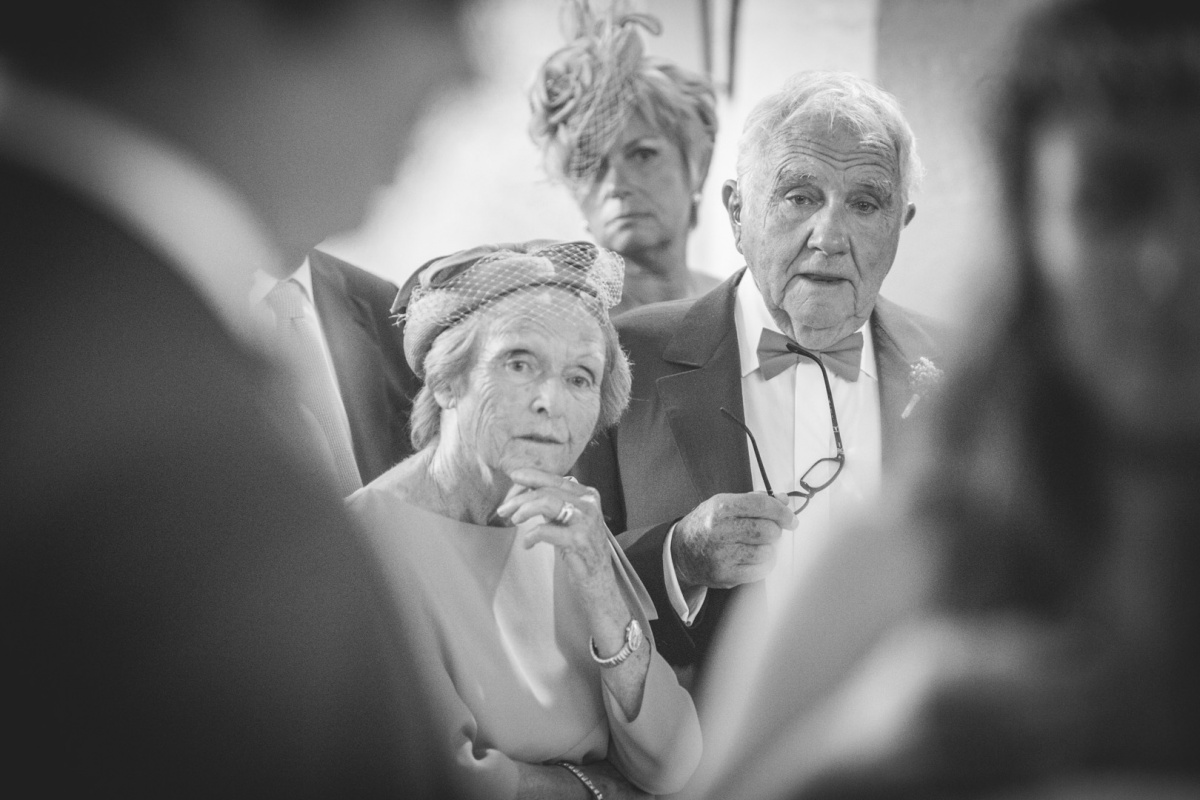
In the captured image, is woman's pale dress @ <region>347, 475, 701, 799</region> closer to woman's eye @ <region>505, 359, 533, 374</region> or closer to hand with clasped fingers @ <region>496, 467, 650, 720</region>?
hand with clasped fingers @ <region>496, 467, 650, 720</region>

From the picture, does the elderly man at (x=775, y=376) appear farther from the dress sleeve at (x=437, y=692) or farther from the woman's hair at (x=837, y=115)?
the dress sleeve at (x=437, y=692)

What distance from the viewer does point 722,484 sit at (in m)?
2.31

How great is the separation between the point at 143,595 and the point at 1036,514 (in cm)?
141

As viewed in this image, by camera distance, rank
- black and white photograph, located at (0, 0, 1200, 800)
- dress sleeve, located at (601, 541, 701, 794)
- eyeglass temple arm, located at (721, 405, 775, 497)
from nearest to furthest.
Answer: black and white photograph, located at (0, 0, 1200, 800), dress sleeve, located at (601, 541, 701, 794), eyeglass temple arm, located at (721, 405, 775, 497)

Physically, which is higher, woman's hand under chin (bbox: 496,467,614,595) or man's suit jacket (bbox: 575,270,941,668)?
man's suit jacket (bbox: 575,270,941,668)

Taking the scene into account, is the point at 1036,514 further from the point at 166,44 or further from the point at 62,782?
the point at 166,44

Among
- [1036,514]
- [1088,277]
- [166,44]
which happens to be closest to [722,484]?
[1036,514]

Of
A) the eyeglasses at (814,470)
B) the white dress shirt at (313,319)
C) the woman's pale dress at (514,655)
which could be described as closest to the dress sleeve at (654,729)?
the woman's pale dress at (514,655)

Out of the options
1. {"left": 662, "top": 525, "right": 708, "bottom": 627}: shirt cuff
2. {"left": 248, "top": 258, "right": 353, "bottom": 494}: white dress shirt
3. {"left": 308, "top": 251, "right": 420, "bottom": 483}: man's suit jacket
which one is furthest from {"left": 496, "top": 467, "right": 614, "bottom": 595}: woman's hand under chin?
{"left": 248, "top": 258, "right": 353, "bottom": 494}: white dress shirt

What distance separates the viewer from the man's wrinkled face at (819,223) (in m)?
2.30

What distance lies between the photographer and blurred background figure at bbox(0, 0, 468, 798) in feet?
5.37

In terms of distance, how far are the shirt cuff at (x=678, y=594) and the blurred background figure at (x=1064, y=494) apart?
0.15 meters

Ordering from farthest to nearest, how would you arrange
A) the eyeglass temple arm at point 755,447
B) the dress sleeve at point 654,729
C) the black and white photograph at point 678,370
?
the eyeglass temple arm at point 755,447
the dress sleeve at point 654,729
the black and white photograph at point 678,370

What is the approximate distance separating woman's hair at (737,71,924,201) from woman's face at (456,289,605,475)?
0.45 meters
